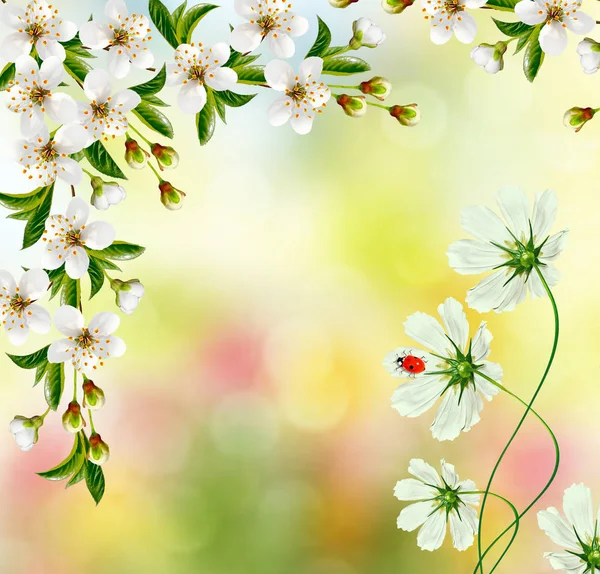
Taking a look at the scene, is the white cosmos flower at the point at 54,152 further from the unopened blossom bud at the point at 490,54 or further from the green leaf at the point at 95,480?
the unopened blossom bud at the point at 490,54

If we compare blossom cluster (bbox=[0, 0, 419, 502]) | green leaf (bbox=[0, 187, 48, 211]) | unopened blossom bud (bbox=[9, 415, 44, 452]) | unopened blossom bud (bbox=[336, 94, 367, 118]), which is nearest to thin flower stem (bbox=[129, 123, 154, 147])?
blossom cluster (bbox=[0, 0, 419, 502])

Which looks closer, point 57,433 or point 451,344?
point 451,344

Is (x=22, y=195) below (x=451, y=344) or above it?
above

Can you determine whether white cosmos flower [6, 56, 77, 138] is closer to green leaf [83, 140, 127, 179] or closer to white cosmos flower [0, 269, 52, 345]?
green leaf [83, 140, 127, 179]

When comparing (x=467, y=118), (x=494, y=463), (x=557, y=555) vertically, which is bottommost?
(x=557, y=555)

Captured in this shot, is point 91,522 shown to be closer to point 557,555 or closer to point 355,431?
point 355,431

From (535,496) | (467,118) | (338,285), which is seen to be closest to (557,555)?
(535,496)
